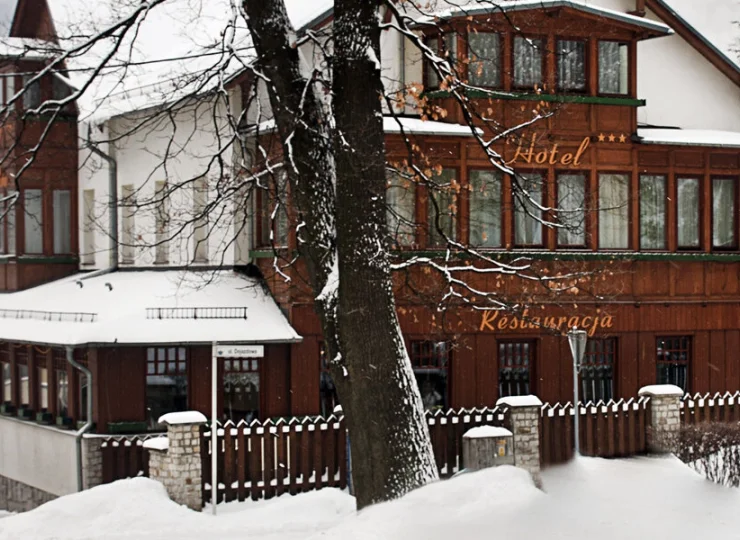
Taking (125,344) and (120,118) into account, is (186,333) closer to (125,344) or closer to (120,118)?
(125,344)

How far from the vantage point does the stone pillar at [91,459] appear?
1967 cm

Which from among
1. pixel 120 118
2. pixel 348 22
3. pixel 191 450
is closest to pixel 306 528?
pixel 191 450

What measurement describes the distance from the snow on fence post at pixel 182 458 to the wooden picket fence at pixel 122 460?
1.57 metres

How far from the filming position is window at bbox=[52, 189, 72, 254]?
25.5 meters

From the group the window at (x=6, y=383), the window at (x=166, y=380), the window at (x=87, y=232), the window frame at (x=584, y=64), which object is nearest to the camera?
the window at (x=166, y=380)

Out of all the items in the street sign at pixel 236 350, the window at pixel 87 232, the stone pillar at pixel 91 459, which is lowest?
the stone pillar at pixel 91 459

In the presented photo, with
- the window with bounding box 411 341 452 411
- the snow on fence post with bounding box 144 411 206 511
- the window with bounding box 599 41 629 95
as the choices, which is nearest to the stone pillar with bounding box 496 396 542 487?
the window with bounding box 411 341 452 411

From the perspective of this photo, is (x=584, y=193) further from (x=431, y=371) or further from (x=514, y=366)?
(x=431, y=371)

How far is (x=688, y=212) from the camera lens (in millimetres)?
23422

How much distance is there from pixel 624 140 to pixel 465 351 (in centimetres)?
533

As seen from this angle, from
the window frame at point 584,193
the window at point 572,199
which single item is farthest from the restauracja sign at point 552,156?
the window at point 572,199

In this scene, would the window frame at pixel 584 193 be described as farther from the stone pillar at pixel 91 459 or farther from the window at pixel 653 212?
the stone pillar at pixel 91 459

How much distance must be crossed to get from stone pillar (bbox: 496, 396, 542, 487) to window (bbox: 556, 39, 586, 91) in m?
7.45

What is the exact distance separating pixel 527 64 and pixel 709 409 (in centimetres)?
754
